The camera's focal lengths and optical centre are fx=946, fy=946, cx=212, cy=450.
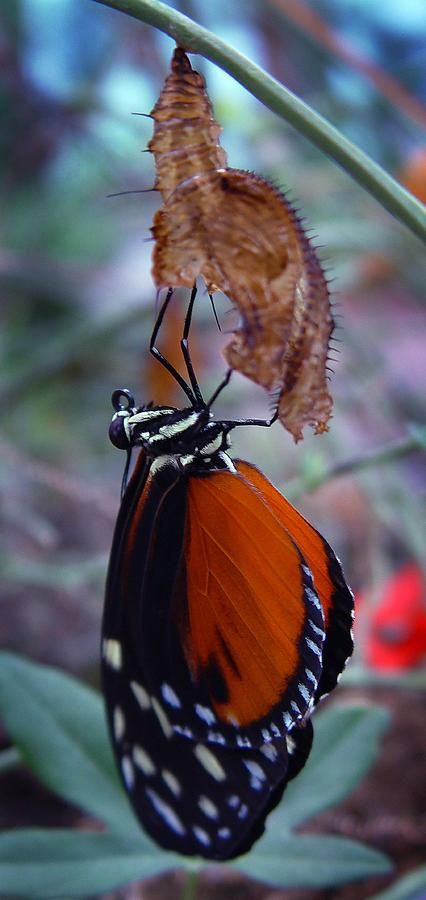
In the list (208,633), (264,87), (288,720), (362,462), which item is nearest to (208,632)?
(208,633)

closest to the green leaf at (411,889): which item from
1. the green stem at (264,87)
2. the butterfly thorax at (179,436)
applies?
the butterfly thorax at (179,436)

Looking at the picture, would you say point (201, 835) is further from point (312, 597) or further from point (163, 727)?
point (312, 597)

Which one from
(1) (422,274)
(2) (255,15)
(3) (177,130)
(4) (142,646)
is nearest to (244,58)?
(3) (177,130)

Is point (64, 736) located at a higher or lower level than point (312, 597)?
lower

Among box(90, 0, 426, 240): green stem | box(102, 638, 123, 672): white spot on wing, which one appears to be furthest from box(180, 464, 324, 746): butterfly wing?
box(90, 0, 426, 240): green stem

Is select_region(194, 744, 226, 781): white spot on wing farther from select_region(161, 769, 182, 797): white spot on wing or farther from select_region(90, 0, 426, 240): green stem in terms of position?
select_region(90, 0, 426, 240): green stem

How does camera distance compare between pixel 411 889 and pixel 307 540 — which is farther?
pixel 411 889
